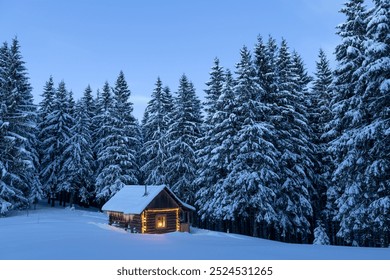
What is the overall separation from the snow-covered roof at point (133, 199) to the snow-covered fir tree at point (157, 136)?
6055 millimetres

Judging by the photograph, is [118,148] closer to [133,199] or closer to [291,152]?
[133,199]

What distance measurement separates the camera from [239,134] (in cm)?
2719

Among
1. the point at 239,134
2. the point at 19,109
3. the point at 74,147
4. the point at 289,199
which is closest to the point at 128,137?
the point at 74,147

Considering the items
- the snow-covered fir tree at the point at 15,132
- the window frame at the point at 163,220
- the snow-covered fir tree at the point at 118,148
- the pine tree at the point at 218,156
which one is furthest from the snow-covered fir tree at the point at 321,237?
the snow-covered fir tree at the point at 15,132

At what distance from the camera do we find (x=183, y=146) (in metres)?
35.7

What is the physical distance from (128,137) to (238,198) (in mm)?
20213

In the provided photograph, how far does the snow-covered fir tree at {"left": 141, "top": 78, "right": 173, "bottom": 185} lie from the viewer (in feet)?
124

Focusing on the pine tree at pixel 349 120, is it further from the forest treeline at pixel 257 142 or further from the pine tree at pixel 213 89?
the pine tree at pixel 213 89

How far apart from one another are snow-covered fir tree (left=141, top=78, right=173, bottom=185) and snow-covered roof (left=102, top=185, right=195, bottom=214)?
6.06 m

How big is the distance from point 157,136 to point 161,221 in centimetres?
1390

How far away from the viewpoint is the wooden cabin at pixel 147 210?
26797 millimetres

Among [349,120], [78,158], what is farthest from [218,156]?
[78,158]

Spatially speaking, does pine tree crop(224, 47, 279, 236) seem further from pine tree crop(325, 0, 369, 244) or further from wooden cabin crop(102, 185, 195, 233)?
wooden cabin crop(102, 185, 195, 233)

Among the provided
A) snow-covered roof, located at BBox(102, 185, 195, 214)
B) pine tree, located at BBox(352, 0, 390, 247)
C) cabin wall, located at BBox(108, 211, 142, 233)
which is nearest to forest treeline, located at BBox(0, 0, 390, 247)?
pine tree, located at BBox(352, 0, 390, 247)
